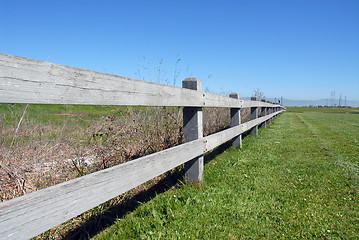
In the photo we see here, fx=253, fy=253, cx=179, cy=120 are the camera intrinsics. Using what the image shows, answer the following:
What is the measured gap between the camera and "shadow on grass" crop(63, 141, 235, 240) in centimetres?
248

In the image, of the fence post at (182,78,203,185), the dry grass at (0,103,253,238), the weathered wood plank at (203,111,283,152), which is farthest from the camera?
the weathered wood plank at (203,111,283,152)

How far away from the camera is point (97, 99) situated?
181 centimetres

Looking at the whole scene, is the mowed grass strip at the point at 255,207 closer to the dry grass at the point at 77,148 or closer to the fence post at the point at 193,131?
the fence post at the point at 193,131

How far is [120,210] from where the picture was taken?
9.41 ft

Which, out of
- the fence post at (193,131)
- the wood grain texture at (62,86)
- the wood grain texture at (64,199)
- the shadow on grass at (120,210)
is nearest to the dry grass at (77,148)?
the shadow on grass at (120,210)

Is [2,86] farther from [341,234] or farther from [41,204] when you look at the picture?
[341,234]

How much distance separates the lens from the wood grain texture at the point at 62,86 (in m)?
1.33

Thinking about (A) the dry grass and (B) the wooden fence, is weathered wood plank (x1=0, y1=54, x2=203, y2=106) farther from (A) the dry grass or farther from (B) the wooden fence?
(A) the dry grass

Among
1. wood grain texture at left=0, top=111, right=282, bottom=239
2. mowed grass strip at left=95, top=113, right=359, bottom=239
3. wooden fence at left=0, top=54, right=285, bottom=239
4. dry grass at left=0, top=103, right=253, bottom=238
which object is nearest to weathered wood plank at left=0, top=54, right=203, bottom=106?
wooden fence at left=0, top=54, right=285, bottom=239

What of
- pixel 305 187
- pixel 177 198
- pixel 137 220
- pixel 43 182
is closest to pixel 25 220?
pixel 137 220

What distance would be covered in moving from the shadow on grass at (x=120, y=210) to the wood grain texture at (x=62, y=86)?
127cm

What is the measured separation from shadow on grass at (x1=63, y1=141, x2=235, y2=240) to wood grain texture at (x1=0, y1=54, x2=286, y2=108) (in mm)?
1265

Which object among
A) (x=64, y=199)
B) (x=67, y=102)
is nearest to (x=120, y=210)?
(x=64, y=199)

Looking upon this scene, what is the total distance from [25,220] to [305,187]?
137 inches
